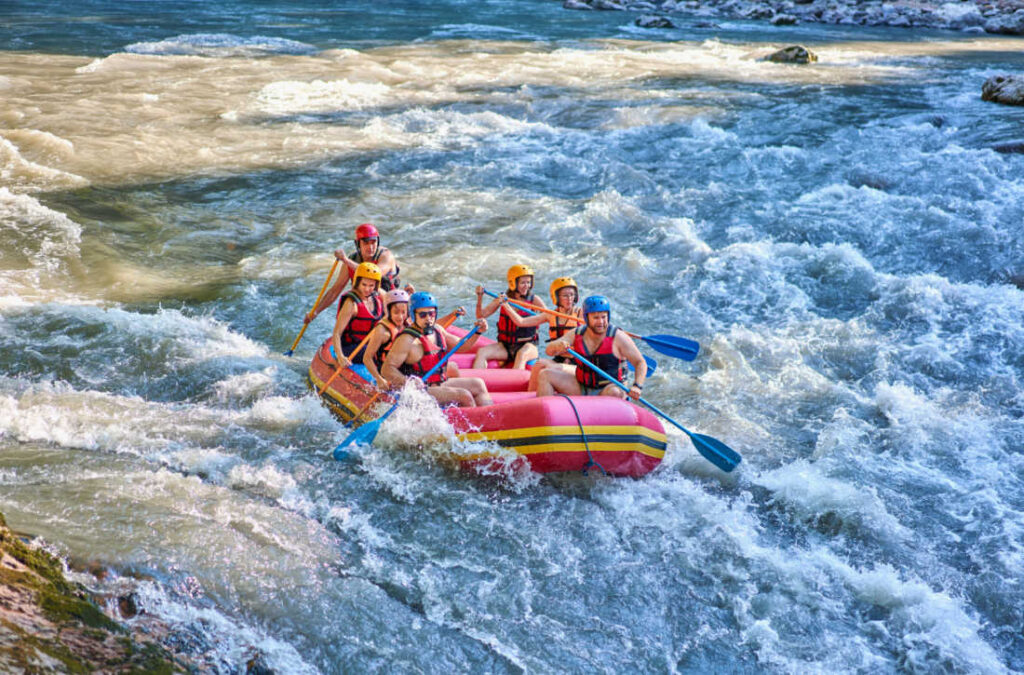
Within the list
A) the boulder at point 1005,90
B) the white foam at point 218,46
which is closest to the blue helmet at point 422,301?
the boulder at point 1005,90

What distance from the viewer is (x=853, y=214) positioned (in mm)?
11203

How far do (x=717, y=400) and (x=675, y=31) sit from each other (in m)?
23.0

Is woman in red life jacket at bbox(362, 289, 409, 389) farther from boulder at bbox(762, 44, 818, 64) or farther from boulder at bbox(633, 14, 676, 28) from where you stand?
boulder at bbox(633, 14, 676, 28)

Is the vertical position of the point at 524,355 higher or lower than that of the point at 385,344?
lower

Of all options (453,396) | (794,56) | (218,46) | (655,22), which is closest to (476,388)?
(453,396)

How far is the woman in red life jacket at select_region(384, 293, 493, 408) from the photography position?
6328 millimetres

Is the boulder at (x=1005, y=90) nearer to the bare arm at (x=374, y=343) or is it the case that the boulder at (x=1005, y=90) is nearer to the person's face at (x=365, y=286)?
the person's face at (x=365, y=286)

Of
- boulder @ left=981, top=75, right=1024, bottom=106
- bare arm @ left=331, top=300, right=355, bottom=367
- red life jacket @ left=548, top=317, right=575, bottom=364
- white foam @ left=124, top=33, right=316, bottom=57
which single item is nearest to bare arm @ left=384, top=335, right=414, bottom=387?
bare arm @ left=331, top=300, right=355, bottom=367

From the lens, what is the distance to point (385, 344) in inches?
261

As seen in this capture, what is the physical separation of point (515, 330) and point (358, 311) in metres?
1.28

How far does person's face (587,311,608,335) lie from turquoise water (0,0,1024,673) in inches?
39.9

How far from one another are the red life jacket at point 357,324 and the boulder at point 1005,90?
12983 mm

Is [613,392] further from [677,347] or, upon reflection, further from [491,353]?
[491,353]

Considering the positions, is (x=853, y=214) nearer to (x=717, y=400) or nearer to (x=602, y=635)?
(x=717, y=400)
